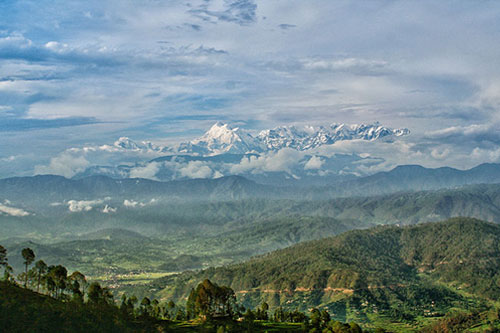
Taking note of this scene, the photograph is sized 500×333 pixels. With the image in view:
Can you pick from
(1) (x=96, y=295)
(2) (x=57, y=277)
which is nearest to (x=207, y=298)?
(1) (x=96, y=295)

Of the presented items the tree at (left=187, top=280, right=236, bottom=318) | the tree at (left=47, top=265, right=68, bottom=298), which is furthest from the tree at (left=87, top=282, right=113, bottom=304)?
the tree at (left=187, top=280, right=236, bottom=318)

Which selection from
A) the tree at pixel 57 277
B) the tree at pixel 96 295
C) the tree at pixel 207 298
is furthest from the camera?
the tree at pixel 207 298

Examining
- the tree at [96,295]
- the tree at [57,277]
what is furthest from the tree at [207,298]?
the tree at [57,277]

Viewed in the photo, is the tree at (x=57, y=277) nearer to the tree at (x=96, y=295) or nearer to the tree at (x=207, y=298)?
the tree at (x=96, y=295)

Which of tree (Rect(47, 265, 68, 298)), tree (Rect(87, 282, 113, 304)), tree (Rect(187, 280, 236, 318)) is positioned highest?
tree (Rect(47, 265, 68, 298))

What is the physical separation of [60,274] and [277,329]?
67.7 metres

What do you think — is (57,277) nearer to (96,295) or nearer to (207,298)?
(96,295)

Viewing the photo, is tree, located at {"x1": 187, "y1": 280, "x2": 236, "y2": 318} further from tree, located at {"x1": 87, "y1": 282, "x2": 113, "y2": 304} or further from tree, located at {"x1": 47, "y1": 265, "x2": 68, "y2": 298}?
tree, located at {"x1": 47, "y1": 265, "x2": 68, "y2": 298}

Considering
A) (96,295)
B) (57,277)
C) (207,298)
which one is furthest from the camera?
(207,298)

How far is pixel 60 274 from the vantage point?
13125 centimetres

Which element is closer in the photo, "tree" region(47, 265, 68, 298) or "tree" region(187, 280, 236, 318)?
"tree" region(47, 265, 68, 298)

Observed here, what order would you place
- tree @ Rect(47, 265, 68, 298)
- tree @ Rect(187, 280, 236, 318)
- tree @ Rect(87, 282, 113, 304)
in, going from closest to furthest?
1. tree @ Rect(87, 282, 113, 304)
2. tree @ Rect(47, 265, 68, 298)
3. tree @ Rect(187, 280, 236, 318)

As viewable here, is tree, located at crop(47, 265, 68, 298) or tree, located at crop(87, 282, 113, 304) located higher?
tree, located at crop(47, 265, 68, 298)

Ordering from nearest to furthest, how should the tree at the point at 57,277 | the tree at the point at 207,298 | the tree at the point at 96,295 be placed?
the tree at the point at 96,295, the tree at the point at 57,277, the tree at the point at 207,298
